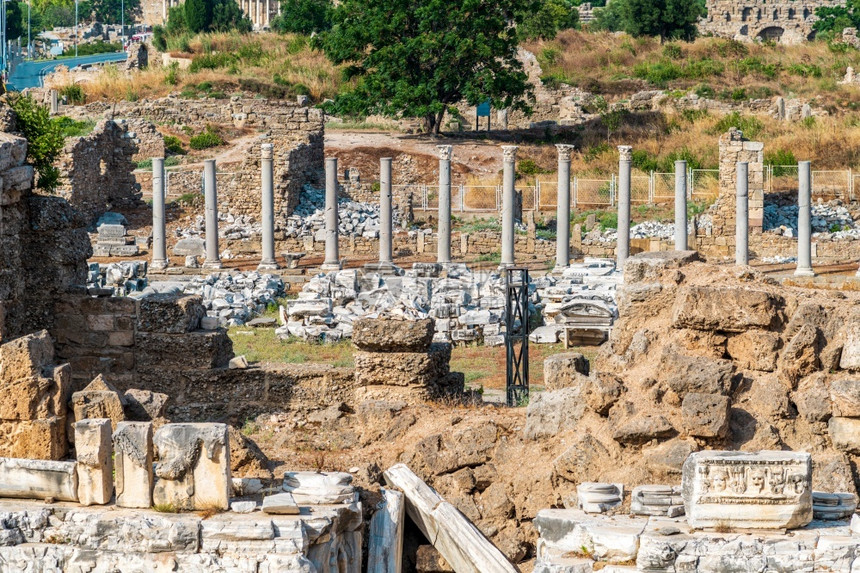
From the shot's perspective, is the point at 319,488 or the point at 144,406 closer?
the point at 319,488

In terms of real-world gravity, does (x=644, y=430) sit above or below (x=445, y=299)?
above

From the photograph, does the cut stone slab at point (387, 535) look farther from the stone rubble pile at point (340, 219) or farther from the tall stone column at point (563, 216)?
the stone rubble pile at point (340, 219)

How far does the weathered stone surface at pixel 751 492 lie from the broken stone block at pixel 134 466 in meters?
4.20

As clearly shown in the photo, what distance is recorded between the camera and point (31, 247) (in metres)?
19.3

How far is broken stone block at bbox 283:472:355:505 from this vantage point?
45.1 ft

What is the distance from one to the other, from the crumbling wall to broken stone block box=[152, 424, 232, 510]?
28859mm

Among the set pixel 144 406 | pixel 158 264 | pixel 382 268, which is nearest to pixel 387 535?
pixel 144 406

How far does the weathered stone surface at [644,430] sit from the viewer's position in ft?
48.0

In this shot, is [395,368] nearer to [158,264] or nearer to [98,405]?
[98,405]

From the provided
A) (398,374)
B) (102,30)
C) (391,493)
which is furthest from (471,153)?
(102,30)

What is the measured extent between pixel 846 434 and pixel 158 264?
81.8 ft

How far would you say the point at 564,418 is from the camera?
1568 cm

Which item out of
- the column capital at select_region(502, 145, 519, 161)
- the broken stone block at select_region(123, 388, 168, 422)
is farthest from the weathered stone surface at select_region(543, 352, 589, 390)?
the column capital at select_region(502, 145, 519, 161)

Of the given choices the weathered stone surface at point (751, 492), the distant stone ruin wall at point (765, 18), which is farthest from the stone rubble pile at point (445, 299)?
the distant stone ruin wall at point (765, 18)
